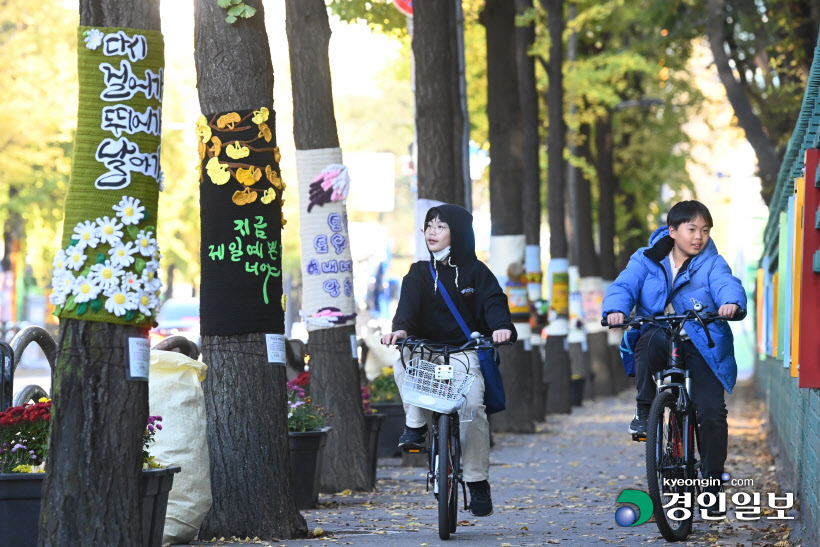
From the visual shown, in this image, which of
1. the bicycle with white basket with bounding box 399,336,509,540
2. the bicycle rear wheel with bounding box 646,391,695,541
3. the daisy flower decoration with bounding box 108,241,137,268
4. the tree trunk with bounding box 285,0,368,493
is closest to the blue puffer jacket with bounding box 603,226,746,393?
the bicycle rear wheel with bounding box 646,391,695,541

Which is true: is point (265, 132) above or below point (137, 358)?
above

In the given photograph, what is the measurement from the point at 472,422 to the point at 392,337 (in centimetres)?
75

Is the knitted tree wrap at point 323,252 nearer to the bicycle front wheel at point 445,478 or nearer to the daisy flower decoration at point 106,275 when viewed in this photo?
the bicycle front wheel at point 445,478

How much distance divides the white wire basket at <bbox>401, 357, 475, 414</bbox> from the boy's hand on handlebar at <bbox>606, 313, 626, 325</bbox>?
2.74ft

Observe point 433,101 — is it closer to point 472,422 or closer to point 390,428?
point 390,428

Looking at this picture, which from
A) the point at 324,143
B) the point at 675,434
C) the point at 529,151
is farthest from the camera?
the point at 529,151

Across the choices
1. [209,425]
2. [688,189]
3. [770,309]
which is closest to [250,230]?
[209,425]

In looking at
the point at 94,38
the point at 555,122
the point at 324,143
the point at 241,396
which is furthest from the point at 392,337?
the point at 555,122

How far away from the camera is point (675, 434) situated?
8.24 metres

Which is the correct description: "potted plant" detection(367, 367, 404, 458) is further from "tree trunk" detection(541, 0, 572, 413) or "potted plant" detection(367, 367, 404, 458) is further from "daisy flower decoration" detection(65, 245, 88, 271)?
"tree trunk" detection(541, 0, 572, 413)

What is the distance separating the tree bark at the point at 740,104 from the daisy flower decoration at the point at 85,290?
15.0 m

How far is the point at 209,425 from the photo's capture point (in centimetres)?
866

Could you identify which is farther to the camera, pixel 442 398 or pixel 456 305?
pixel 456 305

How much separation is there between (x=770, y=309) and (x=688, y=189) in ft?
91.5
